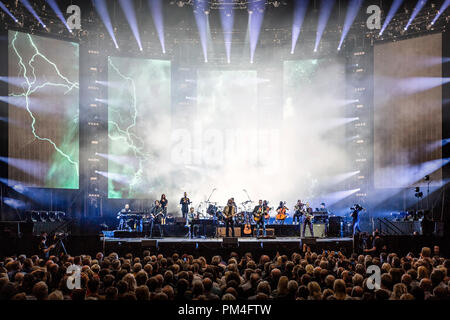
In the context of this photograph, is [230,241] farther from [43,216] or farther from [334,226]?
[43,216]

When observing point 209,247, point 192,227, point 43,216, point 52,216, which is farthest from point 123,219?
point 209,247

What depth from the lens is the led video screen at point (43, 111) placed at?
A: 1503 cm

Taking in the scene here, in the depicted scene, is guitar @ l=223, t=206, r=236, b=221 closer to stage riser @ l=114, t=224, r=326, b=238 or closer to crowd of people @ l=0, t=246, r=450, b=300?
stage riser @ l=114, t=224, r=326, b=238

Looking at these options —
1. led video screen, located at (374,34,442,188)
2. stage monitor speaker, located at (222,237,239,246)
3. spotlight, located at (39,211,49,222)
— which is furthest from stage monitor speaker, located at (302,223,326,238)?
spotlight, located at (39,211,49,222)

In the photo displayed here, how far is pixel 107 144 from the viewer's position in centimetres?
1747

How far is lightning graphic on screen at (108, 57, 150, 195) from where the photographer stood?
59.2 feet

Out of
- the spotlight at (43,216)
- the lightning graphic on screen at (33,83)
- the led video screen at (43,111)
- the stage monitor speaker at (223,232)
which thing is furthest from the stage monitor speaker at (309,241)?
the lightning graphic on screen at (33,83)

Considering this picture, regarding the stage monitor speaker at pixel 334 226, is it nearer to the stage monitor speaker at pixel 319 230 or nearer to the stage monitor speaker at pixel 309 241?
the stage monitor speaker at pixel 319 230

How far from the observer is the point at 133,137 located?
18.3 meters

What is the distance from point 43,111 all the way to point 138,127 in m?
4.03

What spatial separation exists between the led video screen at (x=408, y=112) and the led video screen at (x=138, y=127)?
9.25m

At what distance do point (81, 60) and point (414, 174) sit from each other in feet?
46.4

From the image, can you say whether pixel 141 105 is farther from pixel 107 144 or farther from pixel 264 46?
pixel 264 46
